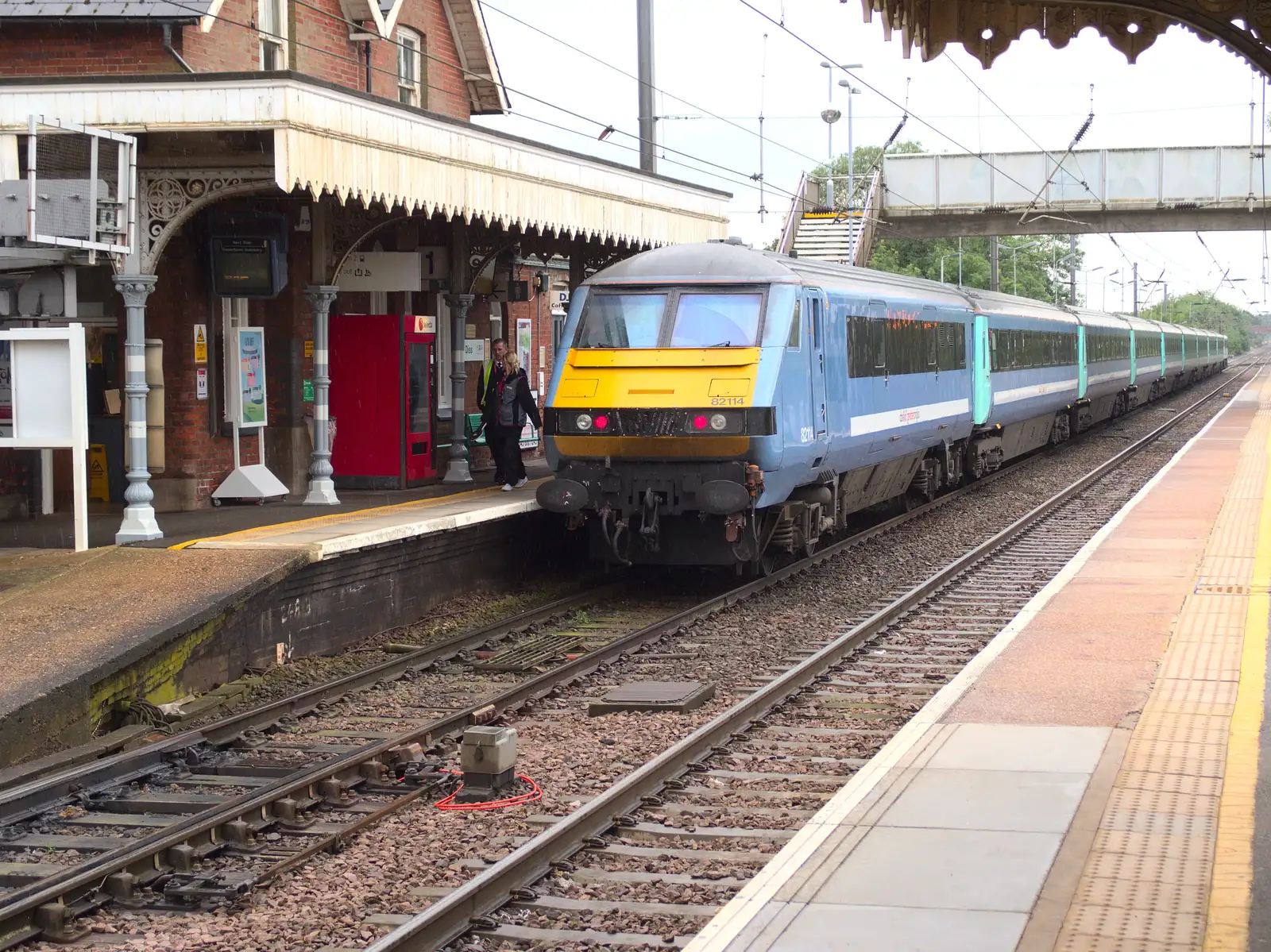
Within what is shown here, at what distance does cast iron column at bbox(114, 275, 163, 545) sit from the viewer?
11539mm

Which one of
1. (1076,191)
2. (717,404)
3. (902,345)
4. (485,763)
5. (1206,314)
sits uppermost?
(1206,314)

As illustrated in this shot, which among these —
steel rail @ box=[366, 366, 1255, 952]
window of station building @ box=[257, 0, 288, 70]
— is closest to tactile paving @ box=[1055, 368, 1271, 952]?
steel rail @ box=[366, 366, 1255, 952]

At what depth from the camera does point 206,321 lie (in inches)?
583

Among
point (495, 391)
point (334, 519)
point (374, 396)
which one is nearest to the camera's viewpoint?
point (334, 519)

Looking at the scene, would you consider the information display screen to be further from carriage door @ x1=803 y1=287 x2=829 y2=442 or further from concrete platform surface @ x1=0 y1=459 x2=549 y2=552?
carriage door @ x1=803 y1=287 x2=829 y2=442

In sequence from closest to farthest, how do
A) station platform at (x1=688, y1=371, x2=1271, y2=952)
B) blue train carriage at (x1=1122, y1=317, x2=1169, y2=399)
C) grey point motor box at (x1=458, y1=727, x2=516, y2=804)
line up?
station platform at (x1=688, y1=371, x2=1271, y2=952)
grey point motor box at (x1=458, y1=727, x2=516, y2=804)
blue train carriage at (x1=1122, y1=317, x2=1169, y2=399)

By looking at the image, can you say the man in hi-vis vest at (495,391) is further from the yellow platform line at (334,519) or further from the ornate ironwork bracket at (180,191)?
Answer: the ornate ironwork bracket at (180,191)

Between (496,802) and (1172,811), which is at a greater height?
(1172,811)

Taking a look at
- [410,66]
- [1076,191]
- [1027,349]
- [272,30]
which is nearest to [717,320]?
[272,30]

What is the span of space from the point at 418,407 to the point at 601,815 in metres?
10.4

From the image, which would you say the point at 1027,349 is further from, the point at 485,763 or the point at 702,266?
the point at 485,763

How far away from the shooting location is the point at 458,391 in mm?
17812

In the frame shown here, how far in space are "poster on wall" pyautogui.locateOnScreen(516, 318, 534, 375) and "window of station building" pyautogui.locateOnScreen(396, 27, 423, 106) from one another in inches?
138

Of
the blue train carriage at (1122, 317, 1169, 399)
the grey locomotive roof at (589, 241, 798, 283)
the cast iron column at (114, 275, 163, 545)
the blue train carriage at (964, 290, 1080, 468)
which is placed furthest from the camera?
A: the blue train carriage at (1122, 317, 1169, 399)
